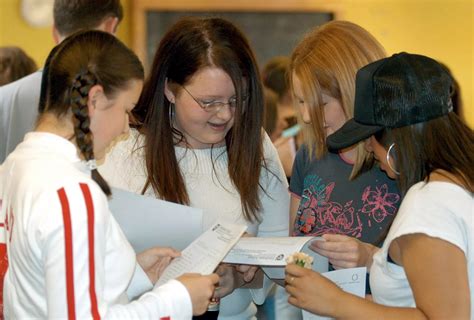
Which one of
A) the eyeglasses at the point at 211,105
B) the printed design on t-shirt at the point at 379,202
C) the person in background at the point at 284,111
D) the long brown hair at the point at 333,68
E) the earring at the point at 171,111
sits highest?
the long brown hair at the point at 333,68

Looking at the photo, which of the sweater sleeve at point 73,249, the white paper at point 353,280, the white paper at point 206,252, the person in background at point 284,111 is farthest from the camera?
the person in background at point 284,111

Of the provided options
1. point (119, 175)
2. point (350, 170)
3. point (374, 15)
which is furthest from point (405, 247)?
point (374, 15)

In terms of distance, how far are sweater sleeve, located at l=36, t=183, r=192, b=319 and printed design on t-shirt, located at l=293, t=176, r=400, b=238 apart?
908 millimetres

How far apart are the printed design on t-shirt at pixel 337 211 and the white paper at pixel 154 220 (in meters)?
0.37

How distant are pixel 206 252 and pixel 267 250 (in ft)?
0.64

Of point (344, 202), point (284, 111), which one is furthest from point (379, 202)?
point (284, 111)

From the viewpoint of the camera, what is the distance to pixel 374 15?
23.8 ft

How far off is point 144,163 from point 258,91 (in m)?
0.40

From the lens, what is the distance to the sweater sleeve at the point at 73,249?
1.57 meters

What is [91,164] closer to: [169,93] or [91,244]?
[91,244]

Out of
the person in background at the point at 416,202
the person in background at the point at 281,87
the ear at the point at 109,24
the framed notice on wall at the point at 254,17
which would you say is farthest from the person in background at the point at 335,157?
the framed notice on wall at the point at 254,17

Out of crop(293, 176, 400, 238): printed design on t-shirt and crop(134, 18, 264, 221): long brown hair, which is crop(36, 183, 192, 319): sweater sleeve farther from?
crop(293, 176, 400, 238): printed design on t-shirt

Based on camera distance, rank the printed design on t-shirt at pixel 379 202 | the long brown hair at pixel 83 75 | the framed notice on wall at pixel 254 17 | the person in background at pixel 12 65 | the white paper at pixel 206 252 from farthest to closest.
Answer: the framed notice on wall at pixel 254 17, the person in background at pixel 12 65, the printed design on t-shirt at pixel 379 202, the white paper at pixel 206 252, the long brown hair at pixel 83 75

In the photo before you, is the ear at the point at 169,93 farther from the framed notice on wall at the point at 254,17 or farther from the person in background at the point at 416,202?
the framed notice on wall at the point at 254,17
